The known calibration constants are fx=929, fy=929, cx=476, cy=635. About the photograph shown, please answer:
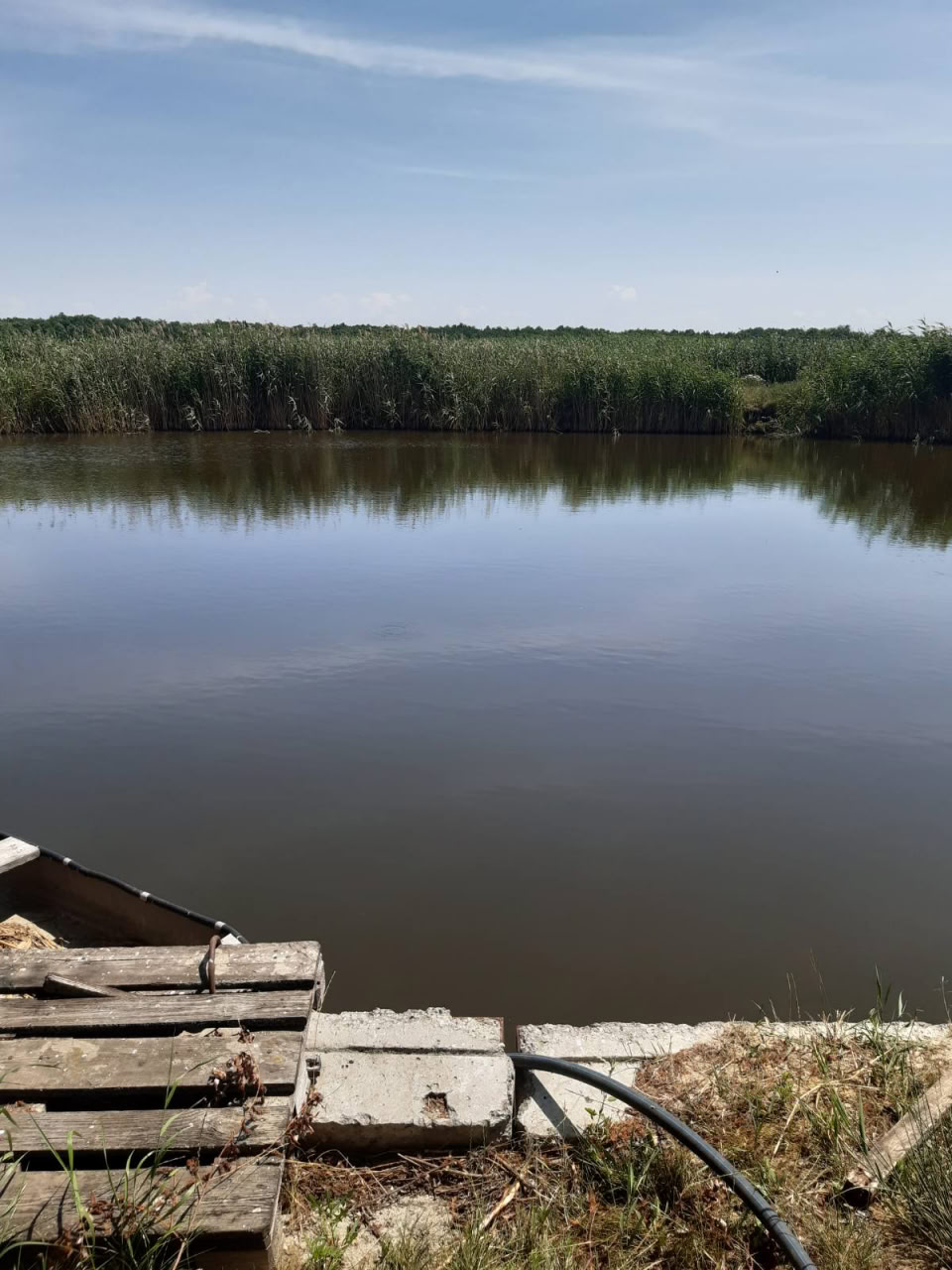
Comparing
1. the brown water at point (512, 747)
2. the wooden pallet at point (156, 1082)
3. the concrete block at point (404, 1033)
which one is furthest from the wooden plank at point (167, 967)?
the brown water at point (512, 747)

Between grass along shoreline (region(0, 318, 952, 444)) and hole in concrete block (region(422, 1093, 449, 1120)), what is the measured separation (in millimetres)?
20504

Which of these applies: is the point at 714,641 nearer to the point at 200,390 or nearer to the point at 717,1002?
the point at 717,1002

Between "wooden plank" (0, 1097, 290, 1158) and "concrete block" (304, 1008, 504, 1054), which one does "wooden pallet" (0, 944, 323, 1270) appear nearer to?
"wooden plank" (0, 1097, 290, 1158)

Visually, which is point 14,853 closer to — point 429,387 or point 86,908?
point 86,908

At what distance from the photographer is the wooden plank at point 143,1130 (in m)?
2.06

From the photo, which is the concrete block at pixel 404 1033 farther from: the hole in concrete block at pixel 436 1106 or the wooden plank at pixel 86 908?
the wooden plank at pixel 86 908

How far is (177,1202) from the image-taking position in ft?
6.32

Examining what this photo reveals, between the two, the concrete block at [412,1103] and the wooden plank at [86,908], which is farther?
the wooden plank at [86,908]

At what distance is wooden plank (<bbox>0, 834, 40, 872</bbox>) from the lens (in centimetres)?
358

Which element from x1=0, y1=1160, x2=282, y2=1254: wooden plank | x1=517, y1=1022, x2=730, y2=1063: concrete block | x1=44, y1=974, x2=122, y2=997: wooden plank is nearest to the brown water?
x1=517, y1=1022, x2=730, y2=1063: concrete block

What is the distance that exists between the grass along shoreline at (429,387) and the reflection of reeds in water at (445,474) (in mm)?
996

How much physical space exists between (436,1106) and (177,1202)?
733 mm

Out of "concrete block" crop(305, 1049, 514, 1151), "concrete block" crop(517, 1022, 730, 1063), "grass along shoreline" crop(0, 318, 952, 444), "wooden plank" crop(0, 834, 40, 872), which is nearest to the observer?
"concrete block" crop(305, 1049, 514, 1151)

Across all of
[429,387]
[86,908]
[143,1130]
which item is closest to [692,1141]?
[143,1130]
